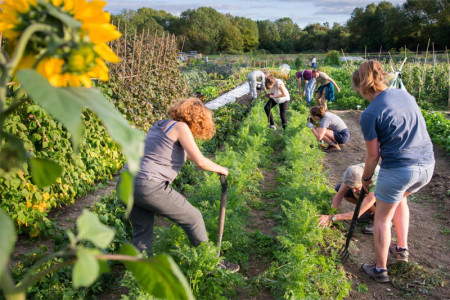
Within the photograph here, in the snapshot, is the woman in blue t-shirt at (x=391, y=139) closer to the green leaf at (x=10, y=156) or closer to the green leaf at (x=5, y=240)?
the green leaf at (x=10, y=156)

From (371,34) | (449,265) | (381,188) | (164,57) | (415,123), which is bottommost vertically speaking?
(449,265)

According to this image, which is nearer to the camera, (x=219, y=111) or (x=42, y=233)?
(x=42, y=233)

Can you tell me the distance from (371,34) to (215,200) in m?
72.9

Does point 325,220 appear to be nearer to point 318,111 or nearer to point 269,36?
point 318,111

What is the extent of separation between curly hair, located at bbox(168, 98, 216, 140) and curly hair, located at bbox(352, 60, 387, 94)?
1391 mm

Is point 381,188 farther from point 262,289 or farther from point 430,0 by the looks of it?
point 430,0

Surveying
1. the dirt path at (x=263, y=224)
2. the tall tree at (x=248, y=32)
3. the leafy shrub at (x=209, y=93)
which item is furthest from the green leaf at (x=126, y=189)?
the tall tree at (x=248, y=32)

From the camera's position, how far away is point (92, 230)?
0.69 meters

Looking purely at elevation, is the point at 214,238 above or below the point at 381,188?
below

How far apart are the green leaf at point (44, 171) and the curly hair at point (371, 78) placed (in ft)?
9.70

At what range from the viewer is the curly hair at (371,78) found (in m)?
3.25

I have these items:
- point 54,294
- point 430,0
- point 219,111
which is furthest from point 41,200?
point 430,0

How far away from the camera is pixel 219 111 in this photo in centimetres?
1058

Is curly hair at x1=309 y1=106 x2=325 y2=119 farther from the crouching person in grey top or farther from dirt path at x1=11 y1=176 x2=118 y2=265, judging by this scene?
dirt path at x1=11 y1=176 x2=118 y2=265
